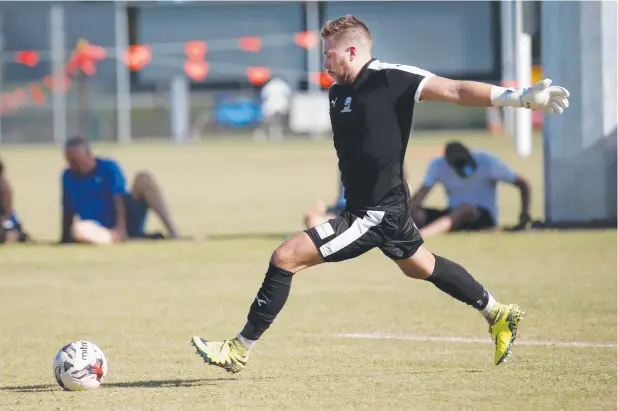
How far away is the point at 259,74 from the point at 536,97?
45171mm

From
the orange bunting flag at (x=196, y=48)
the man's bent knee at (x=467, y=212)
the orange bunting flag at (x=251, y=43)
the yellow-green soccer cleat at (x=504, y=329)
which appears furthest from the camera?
the orange bunting flag at (x=196, y=48)

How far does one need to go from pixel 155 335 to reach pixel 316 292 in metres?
2.75

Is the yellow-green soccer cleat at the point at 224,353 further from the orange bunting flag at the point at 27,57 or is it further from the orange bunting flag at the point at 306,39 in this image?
the orange bunting flag at the point at 27,57

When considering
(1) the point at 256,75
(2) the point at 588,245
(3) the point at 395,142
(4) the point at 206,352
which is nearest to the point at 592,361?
(3) the point at 395,142

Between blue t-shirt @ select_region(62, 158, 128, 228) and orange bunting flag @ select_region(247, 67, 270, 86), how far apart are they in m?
36.2

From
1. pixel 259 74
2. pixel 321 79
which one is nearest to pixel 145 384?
pixel 321 79

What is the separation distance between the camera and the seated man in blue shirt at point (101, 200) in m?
15.7

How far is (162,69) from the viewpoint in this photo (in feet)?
172

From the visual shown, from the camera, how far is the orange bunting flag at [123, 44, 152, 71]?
164ft

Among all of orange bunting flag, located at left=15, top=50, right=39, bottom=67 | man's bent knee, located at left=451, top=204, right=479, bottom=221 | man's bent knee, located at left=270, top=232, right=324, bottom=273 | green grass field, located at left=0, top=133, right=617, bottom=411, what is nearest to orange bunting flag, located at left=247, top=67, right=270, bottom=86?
orange bunting flag, located at left=15, top=50, right=39, bottom=67

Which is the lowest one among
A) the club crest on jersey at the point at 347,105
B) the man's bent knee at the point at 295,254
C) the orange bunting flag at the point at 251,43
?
the man's bent knee at the point at 295,254

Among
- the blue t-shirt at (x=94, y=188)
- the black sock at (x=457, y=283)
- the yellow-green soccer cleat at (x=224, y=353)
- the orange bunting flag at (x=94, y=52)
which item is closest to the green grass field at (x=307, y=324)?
the yellow-green soccer cleat at (x=224, y=353)

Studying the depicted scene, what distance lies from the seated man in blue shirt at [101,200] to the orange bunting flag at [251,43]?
35.4 m

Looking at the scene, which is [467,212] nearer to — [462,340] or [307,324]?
[307,324]
